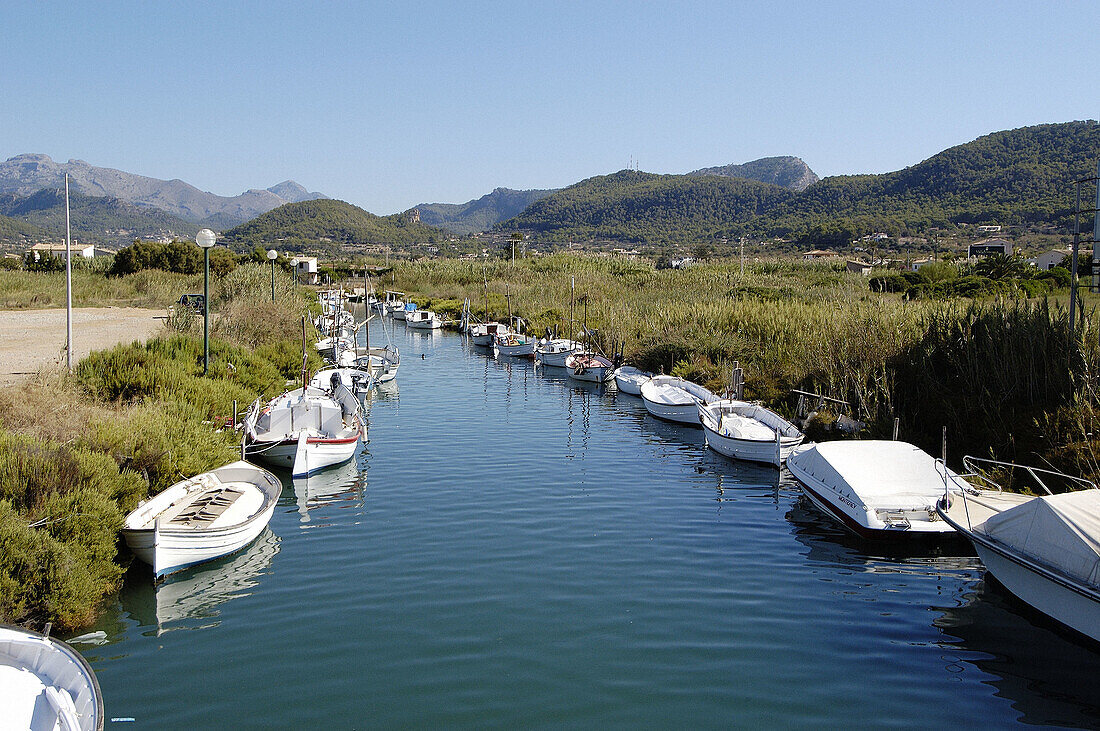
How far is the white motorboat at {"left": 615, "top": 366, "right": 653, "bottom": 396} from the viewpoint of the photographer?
33.8 metres

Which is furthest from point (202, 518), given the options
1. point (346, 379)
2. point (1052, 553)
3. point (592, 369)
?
point (592, 369)

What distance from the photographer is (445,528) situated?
53.3ft

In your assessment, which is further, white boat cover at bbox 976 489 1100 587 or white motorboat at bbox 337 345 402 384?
white motorboat at bbox 337 345 402 384

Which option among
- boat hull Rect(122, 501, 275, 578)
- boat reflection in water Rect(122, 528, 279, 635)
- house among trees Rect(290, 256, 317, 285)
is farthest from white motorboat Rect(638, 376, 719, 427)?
house among trees Rect(290, 256, 317, 285)

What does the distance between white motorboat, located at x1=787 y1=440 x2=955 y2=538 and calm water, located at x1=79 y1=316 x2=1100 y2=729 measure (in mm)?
611

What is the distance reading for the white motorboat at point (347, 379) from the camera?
28453mm

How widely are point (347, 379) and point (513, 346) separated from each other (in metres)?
18.1

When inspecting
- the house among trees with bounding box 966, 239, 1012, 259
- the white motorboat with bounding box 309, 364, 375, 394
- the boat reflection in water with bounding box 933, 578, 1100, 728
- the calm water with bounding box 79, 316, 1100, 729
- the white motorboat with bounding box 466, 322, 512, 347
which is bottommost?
the boat reflection in water with bounding box 933, 578, 1100, 728

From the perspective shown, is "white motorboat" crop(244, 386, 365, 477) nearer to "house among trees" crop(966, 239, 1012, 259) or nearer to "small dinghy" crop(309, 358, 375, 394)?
"small dinghy" crop(309, 358, 375, 394)

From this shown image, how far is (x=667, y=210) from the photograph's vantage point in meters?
172

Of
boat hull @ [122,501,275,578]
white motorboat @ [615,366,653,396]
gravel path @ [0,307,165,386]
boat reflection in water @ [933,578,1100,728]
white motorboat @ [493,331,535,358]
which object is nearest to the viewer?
boat reflection in water @ [933,578,1100,728]

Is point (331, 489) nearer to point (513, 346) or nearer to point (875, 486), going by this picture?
point (875, 486)

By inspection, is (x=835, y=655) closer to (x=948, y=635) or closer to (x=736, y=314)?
(x=948, y=635)

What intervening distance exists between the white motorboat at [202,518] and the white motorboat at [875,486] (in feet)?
35.2
